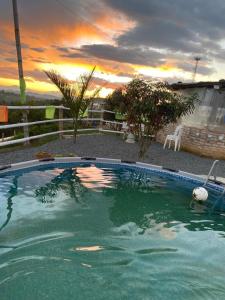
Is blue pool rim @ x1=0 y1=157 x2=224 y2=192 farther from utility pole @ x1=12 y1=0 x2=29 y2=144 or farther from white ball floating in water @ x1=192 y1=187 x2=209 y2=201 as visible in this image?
utility pole @ x1=12 y1=0 x2=29 y2=144

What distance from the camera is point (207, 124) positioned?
1258 cm

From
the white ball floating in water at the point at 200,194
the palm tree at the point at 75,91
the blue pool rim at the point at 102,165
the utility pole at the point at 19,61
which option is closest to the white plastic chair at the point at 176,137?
the palm tree at the point at 75,91

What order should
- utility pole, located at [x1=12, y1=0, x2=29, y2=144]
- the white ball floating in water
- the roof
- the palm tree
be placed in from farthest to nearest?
the roof → the palm tree → utility pole, located at [x1=12, y1=0, x2=29, y2=144] → the white ball floating in water

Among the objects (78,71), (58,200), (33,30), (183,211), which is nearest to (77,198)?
(58,200)

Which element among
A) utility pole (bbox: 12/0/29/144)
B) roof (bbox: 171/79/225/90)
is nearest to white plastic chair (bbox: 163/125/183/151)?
roof (bbox: 171/79/225/90)

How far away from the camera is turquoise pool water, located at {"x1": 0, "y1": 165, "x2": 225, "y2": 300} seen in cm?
360

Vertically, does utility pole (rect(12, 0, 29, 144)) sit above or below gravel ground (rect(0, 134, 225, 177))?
above

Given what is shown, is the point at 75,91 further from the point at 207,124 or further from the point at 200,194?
the point at 200,194

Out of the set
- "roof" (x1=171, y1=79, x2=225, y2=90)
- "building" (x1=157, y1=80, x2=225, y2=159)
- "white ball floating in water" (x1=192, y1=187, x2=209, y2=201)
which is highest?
"roof" (x1=171, y1=79, x2=225, y2=90)

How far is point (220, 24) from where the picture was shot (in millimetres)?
13594

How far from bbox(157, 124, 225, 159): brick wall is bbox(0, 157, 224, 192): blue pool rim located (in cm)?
407

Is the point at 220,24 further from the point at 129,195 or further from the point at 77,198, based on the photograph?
the point at 77,198

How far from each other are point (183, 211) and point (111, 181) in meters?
2.15

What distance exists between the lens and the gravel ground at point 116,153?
9285 millimetres
